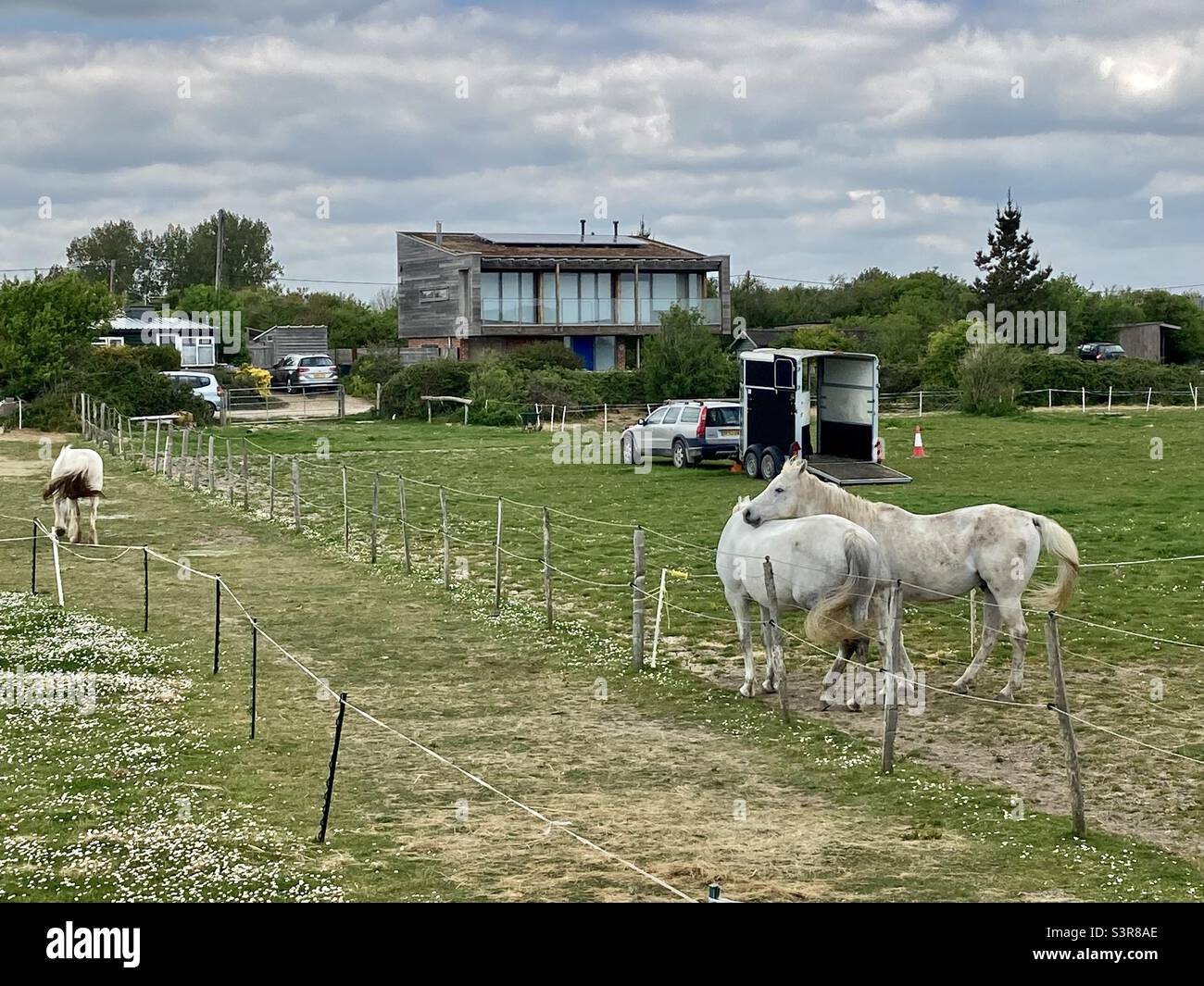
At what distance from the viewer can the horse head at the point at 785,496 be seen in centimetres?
1391

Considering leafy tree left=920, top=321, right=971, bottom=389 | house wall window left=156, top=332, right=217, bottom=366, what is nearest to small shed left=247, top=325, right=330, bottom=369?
house wall window left=156, top=332, right=217, bottom=366

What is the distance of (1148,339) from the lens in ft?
258

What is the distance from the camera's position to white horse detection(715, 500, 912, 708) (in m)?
12.4

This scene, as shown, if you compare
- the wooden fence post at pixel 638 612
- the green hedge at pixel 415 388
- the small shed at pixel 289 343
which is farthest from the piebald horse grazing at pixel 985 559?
the small shed at pixel 289 343

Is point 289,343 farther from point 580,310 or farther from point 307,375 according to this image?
point 580,310

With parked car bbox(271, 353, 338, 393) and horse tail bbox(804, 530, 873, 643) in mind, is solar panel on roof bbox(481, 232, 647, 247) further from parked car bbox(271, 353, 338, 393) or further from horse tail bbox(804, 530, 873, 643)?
horse tail bbox(804, 530, 873, 643)

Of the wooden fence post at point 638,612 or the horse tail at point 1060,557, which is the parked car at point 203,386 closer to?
the wooden fence post at point 638,612

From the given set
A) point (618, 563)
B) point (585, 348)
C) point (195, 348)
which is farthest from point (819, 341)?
point (618, 563)

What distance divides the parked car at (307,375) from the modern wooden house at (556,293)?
4557 millimetres

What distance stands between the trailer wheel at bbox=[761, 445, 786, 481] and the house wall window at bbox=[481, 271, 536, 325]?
1388 inches

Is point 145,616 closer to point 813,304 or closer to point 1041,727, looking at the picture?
point 1041,727

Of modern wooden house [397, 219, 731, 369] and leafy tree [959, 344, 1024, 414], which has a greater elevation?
modern wooden house [397, 219, 731, 369]

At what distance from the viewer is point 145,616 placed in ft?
53.3

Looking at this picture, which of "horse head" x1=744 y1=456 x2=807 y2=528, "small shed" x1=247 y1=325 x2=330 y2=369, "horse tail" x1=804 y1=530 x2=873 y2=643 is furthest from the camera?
"small shed" x1=247 y1=325 x2=330 y2=369
